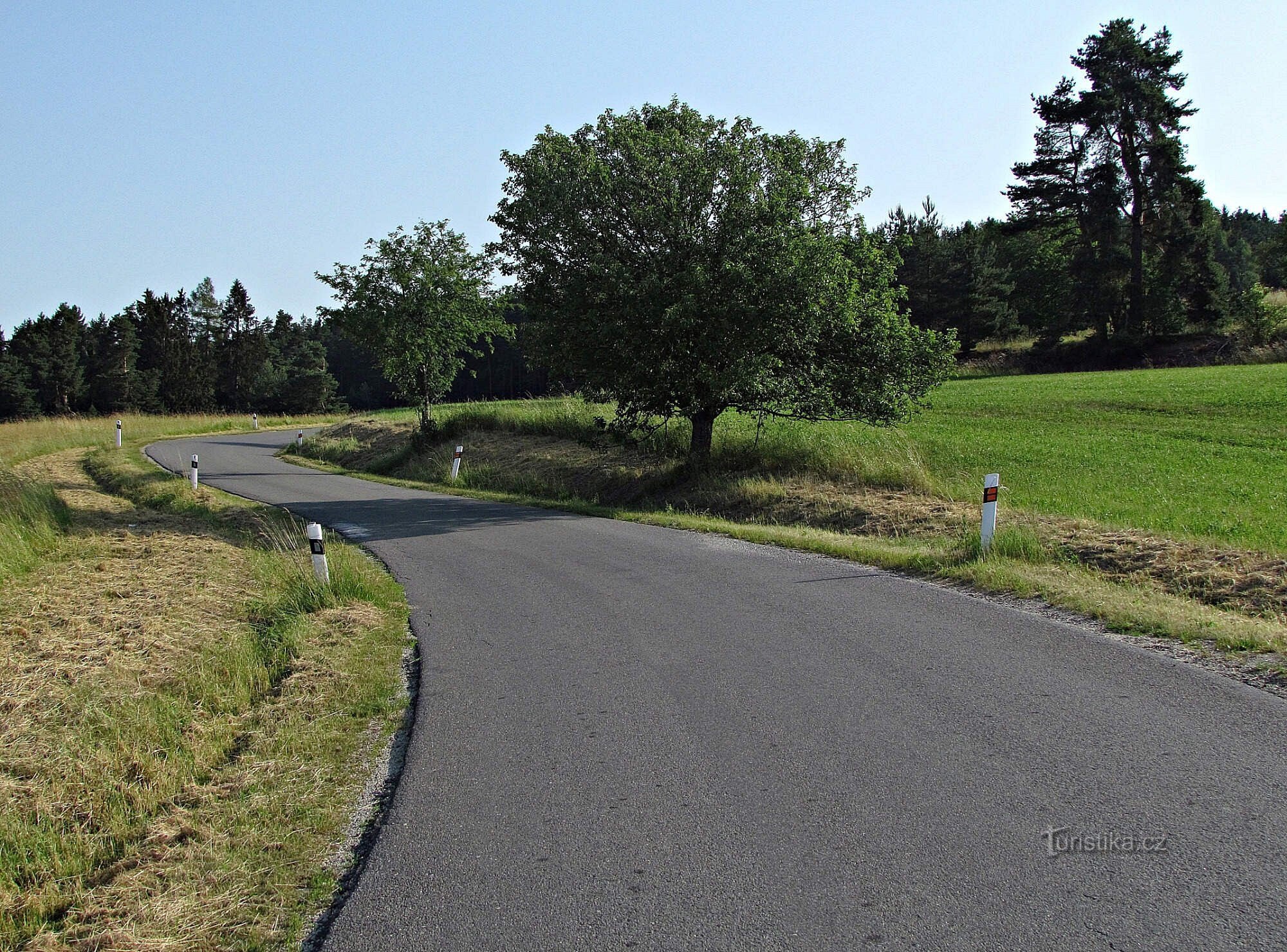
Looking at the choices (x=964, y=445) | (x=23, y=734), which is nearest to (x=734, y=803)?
(x=23, y=734)

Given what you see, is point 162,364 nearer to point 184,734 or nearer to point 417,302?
point 417,302

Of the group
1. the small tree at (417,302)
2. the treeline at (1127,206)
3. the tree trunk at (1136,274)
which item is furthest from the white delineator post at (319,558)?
the tree trunk at (1136,274)

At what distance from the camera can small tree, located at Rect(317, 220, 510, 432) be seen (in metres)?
30.0

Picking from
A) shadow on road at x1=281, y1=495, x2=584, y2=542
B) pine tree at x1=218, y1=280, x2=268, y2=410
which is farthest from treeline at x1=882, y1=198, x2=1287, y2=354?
pine tree at x1=218, y1=280, x2=268, y2=410

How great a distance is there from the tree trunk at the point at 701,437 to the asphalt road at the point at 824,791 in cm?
1135

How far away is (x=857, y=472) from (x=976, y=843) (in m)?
13.3

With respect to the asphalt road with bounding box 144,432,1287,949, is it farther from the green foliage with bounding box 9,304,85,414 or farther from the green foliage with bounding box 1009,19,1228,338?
the green foliage with bounding box 9,304,85,414

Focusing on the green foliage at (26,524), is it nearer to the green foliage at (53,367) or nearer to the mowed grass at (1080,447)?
the mowed grass at (1080,447)

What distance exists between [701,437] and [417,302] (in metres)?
14.2

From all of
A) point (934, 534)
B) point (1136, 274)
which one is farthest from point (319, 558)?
point (1136, 274)

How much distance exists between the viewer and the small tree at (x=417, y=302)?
30.0 metres

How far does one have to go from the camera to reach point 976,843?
152 inches

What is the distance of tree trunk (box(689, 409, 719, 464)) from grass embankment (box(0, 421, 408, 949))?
→ 29.0 ft

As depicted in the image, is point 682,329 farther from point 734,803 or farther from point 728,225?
point 734,803
